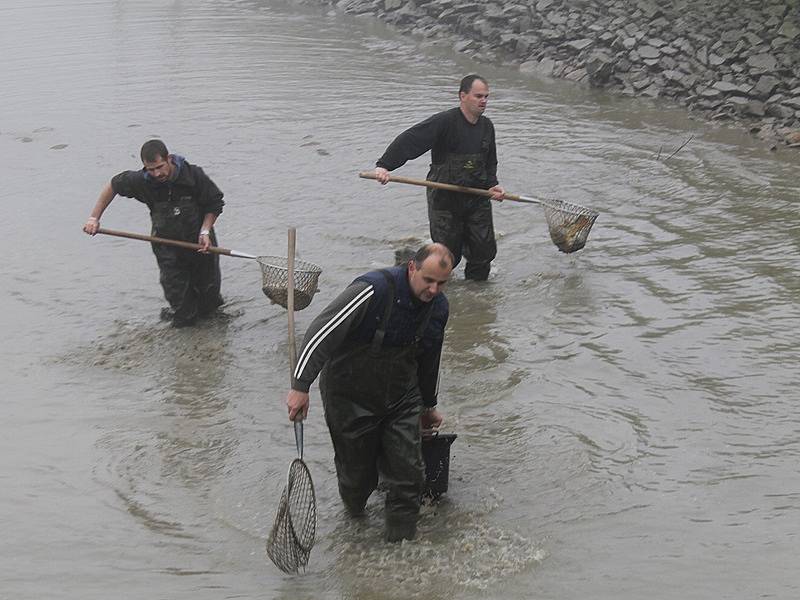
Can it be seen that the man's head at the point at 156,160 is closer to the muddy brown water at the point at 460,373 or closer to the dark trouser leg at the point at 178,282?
the dark trouser leg at the point at 178,282

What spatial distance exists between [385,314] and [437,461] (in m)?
1.13

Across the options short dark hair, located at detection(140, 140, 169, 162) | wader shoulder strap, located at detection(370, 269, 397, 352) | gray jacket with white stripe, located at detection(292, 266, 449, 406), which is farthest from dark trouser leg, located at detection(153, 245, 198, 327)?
wader shoulder strap, located at detection(370, 269, 397, 352)

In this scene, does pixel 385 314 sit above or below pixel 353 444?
above

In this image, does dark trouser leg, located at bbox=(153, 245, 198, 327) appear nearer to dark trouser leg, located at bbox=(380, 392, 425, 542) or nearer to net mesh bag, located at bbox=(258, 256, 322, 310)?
net mesh bag, located at bbox=(258, 256, 322, 310)

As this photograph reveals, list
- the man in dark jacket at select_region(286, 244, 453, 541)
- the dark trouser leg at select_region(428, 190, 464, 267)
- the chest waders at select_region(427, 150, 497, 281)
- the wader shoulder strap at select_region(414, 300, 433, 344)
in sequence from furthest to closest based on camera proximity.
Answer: the dark trouser leg at select_region(428, 190, 464, 267)
the chest waders at select_region(427, 150, 497, 281)
the wader shoulder strap at select_region(414, 300, 433, 344)
the man in dark jacket at select_region(286, 244, 453, 541)

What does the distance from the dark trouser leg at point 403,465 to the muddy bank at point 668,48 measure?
383 inches

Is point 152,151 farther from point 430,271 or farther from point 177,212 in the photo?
point 430,271

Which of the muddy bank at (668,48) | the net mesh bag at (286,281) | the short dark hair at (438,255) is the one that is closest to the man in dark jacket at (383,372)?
the short dark hair at (438,255)

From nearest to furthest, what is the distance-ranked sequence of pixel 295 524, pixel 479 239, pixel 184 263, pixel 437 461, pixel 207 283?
pixel 295 524 < pixel 437 461 < pixel 184 263 < pixel 207 283 < pixel 479 239

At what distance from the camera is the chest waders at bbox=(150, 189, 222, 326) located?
9227 mm

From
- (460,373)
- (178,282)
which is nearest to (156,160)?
(178,282)

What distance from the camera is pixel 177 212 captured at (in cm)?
923

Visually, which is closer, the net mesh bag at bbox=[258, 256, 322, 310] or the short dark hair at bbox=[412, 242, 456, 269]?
the short dark hair at bbox=[412, 242, 456, 269]

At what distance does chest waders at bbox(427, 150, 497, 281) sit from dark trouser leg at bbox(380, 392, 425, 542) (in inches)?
153
